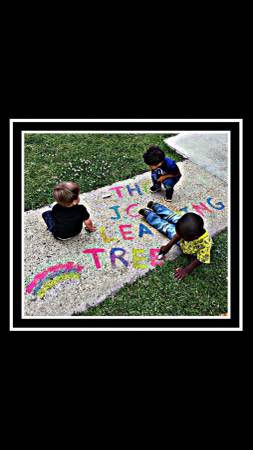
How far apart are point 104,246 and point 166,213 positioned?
2.77 feet

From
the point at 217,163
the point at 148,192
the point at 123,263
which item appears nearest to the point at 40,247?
the point at 123,263

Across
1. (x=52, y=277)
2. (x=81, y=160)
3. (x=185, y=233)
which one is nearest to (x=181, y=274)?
(x=185, y=233)

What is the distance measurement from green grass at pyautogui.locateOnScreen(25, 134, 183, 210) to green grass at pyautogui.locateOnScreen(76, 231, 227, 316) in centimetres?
154

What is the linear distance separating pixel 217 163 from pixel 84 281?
2672 mm

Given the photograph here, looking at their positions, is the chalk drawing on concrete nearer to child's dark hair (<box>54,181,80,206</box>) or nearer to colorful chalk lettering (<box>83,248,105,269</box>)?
colorful chalk lettering (<box>83,248,105,269</box>)

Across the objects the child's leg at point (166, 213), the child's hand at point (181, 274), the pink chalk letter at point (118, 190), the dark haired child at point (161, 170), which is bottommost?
the child's hand at point (181, 274)

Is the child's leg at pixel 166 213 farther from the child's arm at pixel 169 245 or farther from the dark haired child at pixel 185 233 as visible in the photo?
the child's arm at pixel 169 245

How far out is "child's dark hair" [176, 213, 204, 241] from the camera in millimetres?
3777

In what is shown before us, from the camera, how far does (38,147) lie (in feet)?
17.6

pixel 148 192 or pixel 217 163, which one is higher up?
pixel 217 163

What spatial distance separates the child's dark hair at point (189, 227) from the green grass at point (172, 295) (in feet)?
1.34

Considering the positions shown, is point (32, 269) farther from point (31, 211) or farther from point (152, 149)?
point (152, 149)

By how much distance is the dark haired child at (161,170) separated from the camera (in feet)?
14.7

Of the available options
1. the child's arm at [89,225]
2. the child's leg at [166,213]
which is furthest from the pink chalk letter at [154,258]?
the child's arm at [89,225]
